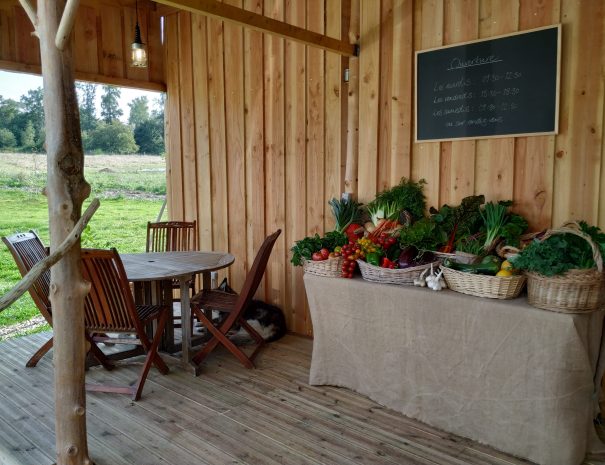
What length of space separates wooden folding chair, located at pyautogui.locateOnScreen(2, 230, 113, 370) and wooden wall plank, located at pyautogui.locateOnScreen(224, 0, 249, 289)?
1764mm

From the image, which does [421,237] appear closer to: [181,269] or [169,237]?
[181,269]

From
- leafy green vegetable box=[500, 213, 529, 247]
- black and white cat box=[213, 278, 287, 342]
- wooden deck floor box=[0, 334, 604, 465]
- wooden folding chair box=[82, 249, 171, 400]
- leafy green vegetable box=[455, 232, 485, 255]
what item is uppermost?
leafy green vegetable box=[500, 213, 529, 247]

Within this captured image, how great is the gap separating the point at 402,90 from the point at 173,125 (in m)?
2.91

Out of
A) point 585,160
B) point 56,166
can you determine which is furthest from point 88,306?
point 585,160

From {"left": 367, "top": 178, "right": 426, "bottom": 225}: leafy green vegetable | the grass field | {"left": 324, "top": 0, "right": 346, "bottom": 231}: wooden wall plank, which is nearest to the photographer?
{"left": 367, "top": 178, "right": 426, "bottom": 225}: leafy green vegetable

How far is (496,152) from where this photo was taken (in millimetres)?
3301

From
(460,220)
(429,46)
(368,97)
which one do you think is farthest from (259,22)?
(460,220)

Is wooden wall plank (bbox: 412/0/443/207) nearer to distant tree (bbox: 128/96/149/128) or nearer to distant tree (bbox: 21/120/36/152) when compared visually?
distant tree (bbox: 128/96/149/128)

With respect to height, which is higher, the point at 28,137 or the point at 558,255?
the point at 28,137

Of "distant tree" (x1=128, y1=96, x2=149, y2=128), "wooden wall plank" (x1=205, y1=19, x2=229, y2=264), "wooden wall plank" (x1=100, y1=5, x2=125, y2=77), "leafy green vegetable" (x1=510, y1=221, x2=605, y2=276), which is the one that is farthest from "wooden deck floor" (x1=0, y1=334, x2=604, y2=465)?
"distant tree" (x1=128, y1=96, x2=149, y2=128)

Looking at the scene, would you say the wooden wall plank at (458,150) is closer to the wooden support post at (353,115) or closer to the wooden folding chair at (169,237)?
the wooden support post at (353,115)

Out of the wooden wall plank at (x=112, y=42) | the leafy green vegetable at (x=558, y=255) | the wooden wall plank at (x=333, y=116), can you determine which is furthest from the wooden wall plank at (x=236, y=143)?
the leafy green vegetable at (x=558, y=255)

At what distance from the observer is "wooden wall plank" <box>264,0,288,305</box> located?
4.60 m

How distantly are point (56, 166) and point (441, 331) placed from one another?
2066mm
